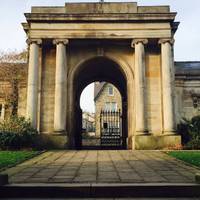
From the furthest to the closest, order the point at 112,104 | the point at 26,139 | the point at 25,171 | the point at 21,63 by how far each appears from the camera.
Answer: the point at 112,104 < the point at 21,63 < the point at 26,139 < the point at 25,171

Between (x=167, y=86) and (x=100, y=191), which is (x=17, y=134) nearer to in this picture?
(x=167, y=86)

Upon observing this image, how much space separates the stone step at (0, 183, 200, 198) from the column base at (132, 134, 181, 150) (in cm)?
1136

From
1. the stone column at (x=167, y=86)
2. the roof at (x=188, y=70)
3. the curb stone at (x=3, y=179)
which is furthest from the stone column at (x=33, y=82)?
the curb stone at (x=3, y=179)

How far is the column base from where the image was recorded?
1755 centimetres

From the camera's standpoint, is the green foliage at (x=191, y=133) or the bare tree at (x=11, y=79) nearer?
the green foliage at (x=191, y=133)

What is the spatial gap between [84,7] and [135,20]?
3228 millimetres

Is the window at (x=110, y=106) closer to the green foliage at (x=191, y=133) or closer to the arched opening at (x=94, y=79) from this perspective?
the arched opening at (x=94, y=79)

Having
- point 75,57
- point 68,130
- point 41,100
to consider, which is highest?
point 75,57

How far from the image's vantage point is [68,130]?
19.0 metres

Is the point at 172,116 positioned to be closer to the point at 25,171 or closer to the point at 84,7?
the point at 84,7

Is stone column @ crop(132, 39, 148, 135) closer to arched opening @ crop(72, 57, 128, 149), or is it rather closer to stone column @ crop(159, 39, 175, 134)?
stone column @ crop(159, 39, 175, 134)

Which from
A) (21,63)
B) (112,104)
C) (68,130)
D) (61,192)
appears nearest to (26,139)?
(68,130)

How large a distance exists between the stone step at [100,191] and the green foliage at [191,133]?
37.9ft

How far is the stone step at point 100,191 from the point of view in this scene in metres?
6.14
